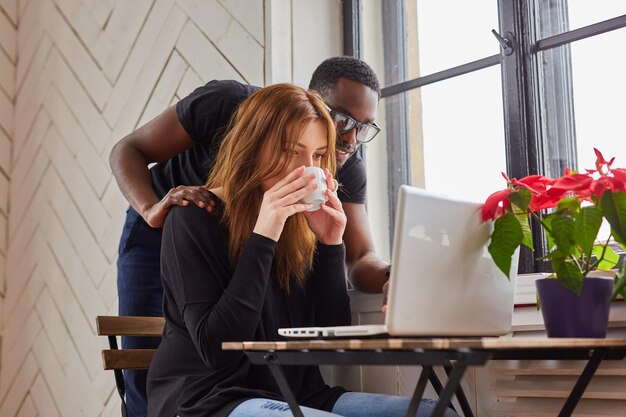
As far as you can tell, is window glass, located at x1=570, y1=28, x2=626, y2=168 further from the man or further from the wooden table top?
the wooden table top

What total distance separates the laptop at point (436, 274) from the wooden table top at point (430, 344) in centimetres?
8

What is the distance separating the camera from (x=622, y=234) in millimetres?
1156

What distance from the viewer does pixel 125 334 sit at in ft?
5.71

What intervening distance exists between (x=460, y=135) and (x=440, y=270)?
974mm

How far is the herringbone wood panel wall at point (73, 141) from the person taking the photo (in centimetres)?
245

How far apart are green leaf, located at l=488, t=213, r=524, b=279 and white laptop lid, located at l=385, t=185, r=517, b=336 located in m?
0.02

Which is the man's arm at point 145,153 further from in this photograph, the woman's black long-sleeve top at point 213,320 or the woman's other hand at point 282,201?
the woman's other hand at point 282,201

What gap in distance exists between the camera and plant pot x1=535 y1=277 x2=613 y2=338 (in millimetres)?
1226

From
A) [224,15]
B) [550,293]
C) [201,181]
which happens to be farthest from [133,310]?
[550,293]

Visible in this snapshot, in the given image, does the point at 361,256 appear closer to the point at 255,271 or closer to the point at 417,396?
the point at 255,271

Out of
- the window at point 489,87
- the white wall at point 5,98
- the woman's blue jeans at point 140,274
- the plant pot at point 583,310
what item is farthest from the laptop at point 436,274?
the white wall at point 5,98

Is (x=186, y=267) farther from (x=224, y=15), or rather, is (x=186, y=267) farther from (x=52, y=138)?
(x=52, y=138)

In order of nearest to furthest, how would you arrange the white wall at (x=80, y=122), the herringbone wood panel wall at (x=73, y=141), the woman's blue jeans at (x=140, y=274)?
1. the woman's blue jeans at (x=140, y=274)
2. the white wall at (x=80, y=122)
3. the herringbone wood panel wall at (x=73, y=141)

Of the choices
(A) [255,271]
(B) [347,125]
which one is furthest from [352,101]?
(A) [255,271]
